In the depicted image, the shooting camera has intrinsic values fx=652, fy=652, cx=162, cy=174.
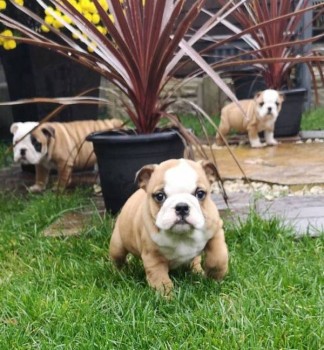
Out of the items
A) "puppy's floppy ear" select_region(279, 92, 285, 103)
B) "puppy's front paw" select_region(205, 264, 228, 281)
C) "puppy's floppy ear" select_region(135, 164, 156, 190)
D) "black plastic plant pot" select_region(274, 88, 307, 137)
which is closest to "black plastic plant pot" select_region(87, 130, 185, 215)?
"puppy's floppy ear" select_region(135, 164, 156, 190)

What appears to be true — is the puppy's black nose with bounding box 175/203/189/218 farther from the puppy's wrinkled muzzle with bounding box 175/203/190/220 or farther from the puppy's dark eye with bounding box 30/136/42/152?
the puppy's dark eye with bounding box 30/136/42/152

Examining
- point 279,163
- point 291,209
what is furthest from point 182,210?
point 279,163

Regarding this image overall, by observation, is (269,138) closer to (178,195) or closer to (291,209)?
(291,209)

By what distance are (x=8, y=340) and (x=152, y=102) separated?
56.3 inches

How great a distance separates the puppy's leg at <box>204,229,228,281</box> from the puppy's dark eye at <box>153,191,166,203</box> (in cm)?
26

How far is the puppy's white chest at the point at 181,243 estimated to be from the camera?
211 centimetres

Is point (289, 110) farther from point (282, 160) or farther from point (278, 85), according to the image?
point (282, 160)

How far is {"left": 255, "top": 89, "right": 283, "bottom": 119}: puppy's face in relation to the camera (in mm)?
4816

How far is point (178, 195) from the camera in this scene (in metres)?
2.04

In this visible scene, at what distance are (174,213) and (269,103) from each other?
9.86 feet

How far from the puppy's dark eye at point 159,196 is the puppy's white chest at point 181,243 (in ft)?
0.35

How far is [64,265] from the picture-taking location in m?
2.52

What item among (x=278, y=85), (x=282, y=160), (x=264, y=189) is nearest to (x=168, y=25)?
(x=264, y=189)

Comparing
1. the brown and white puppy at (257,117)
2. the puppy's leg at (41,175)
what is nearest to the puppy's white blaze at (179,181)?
the puppy's leg at (41,175)
